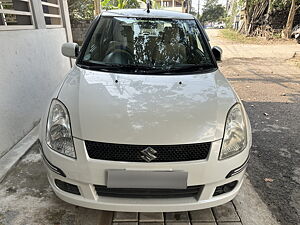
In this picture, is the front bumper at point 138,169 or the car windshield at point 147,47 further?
the car windshield at point 147,47

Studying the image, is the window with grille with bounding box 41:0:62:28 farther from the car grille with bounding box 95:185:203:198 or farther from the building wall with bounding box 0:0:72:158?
the car grille with bounding box 95:185:203:198

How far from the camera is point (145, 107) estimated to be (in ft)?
5.71

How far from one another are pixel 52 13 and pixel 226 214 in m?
4.79

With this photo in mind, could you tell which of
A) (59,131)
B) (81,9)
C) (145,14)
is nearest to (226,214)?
(59,131)

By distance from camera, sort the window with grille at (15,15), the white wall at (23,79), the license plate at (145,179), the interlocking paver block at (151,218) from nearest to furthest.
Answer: the license plate at (145,179) → the interlocking paver block at (151,218) → the white wall at (23,79) → the window with grille at (15,15)

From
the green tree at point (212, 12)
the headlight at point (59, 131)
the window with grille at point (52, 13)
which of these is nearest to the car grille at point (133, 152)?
the headlight at point (59, 131)

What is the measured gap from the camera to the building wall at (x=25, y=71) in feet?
9.36

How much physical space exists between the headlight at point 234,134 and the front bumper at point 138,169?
2.0 inches

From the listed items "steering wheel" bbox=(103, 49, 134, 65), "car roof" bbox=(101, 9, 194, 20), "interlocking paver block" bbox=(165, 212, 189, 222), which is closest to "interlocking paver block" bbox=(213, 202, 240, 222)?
"interlocking paver block" bbox=(165, 212, 189, 222)

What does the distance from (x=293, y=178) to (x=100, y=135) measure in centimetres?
213

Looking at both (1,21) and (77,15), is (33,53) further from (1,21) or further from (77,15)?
(77,15)

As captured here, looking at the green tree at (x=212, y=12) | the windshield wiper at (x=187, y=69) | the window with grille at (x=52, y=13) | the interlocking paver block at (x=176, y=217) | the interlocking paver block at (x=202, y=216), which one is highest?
the window with grille at (x=52, y=13)

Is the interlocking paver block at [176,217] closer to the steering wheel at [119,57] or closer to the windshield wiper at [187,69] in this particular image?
the windshield wiper at [187,69]

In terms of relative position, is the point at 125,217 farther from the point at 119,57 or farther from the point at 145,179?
the point at 119,57
